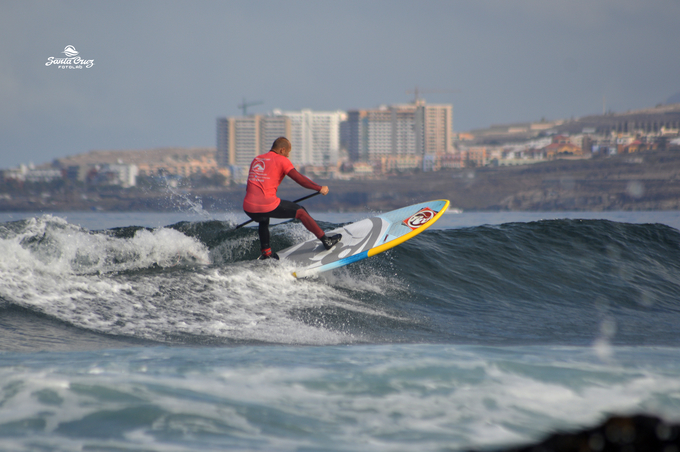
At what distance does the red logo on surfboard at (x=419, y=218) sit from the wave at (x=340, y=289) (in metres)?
0.73

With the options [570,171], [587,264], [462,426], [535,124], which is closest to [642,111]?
[570,171]

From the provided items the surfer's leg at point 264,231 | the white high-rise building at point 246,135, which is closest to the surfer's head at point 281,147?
the surfer's leg at point 264,231

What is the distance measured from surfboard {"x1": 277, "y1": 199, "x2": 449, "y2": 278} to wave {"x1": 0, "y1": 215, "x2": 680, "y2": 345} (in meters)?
0.25

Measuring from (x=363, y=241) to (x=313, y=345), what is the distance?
2735mm

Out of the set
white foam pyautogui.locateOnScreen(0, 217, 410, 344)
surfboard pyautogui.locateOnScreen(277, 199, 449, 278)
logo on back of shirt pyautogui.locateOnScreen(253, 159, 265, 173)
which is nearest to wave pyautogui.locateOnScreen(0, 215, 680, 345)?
white foam pyautogui.locateOnScreen(0, 217, 410, 344)

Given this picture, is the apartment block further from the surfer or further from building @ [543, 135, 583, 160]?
the surfer

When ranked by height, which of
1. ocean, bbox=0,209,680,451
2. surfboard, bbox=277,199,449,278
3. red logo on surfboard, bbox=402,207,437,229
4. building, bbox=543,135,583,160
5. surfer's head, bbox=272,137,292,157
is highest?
building, bbox=543,135,583,160

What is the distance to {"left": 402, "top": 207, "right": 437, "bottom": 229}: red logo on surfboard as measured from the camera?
799 cm

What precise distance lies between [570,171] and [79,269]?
101279mm

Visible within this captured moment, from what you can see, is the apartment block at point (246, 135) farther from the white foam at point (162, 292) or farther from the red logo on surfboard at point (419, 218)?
the white foam at point (162, 292)

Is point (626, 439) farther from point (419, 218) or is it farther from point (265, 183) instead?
point (419, 218)

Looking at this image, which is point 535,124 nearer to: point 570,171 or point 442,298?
point 570,171

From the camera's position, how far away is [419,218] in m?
8.17

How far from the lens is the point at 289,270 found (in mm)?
6883
